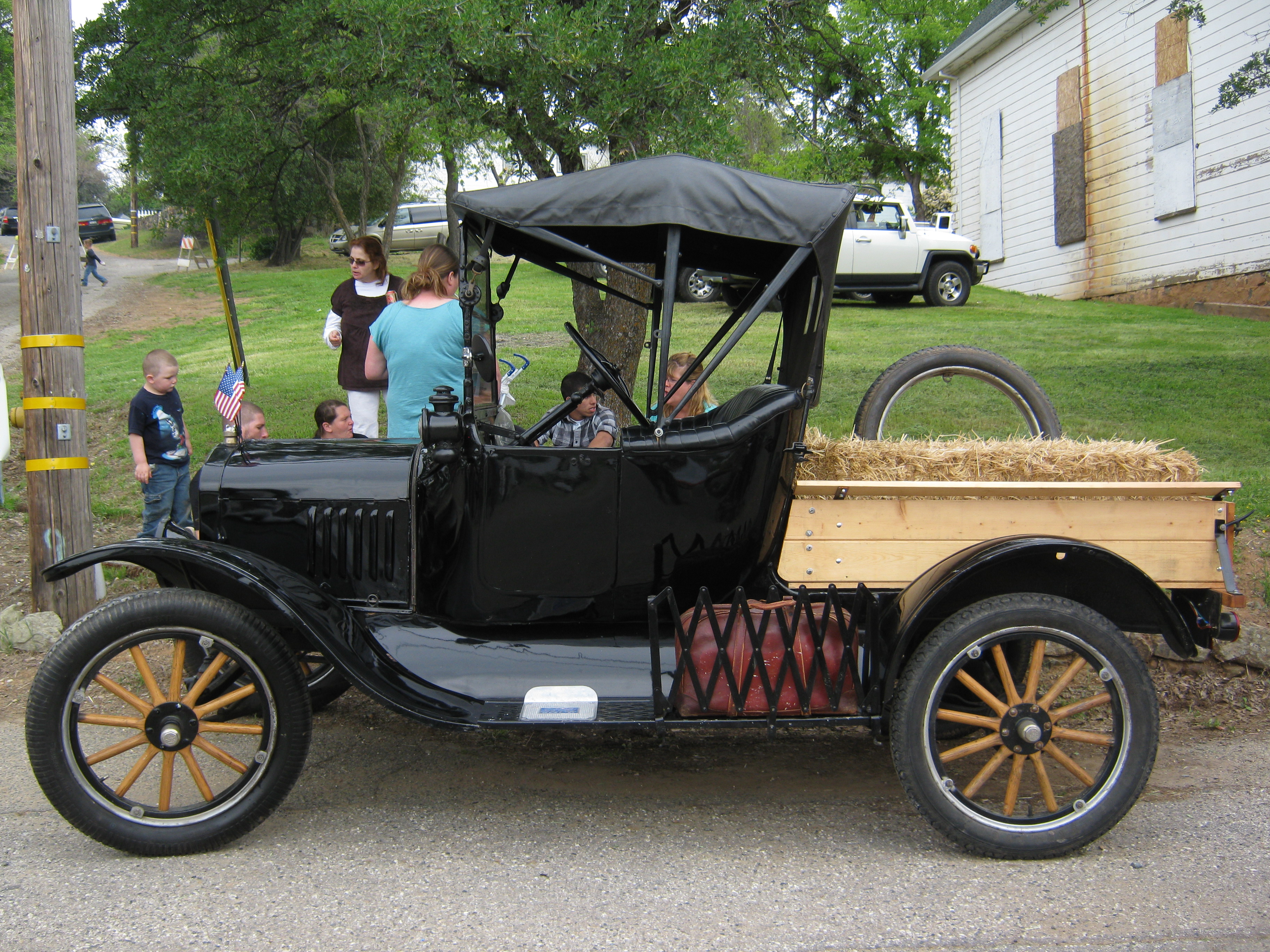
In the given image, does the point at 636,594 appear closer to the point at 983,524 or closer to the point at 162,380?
the point at 983,524

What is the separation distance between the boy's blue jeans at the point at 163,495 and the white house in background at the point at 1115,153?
12.1 m

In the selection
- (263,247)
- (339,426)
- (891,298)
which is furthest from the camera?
(263,247)

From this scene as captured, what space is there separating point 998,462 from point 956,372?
37.7 inches

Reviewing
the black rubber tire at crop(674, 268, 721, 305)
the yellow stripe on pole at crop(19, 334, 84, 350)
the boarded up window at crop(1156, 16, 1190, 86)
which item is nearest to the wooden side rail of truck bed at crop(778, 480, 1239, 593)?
the yellow stripe on pole at crop(19, 334, 84, 350)

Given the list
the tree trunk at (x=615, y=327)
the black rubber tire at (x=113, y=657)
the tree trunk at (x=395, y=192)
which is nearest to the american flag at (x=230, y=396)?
the tree trunk at (x=615, y=327)

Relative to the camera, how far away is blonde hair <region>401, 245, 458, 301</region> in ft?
13.5

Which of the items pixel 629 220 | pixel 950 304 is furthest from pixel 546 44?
pixel 950 304

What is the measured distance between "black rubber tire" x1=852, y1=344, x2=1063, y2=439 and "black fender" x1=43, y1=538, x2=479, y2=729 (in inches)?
87.2

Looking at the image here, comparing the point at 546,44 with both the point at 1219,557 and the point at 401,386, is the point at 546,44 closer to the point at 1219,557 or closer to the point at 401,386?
the point at 401,386

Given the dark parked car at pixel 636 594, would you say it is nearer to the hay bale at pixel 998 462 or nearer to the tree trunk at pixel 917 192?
the hay bale at pixel 998 462

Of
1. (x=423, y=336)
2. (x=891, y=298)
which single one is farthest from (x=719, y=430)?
(x=891, y=298)

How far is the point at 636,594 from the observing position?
3338mm

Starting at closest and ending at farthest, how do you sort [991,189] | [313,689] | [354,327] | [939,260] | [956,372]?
[313,689], [956,372], [354,327], [939,260], [991,189]

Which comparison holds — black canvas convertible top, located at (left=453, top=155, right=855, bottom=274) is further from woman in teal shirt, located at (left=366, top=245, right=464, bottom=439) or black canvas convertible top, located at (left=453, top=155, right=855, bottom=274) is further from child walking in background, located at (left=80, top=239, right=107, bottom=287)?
child walking in background, located at (left=80, top=239, right=107, bottom=287)
